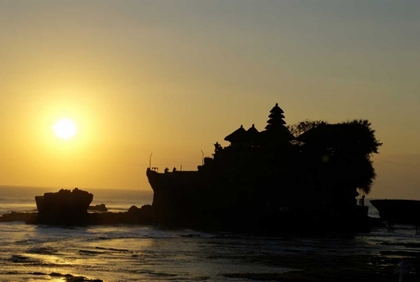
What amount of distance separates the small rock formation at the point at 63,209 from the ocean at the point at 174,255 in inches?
697

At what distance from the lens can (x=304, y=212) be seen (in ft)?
289

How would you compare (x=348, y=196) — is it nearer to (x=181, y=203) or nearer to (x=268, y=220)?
(x=268, y=220)

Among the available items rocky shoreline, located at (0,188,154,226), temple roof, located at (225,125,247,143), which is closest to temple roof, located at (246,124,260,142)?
temple roof, located at (225,125,247,143)

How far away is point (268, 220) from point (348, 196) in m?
11.5

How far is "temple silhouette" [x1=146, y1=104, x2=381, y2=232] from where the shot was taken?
289 ft

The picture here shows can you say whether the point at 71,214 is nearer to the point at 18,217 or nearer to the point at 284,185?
the point at 18,217

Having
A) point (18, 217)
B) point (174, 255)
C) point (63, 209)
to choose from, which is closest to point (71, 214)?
point (63, 209)

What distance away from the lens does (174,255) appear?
172 feet

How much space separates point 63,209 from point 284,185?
29.9 metres

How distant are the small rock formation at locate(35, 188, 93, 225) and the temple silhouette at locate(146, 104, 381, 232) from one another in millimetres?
13643

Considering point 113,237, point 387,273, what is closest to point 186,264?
point 387,273

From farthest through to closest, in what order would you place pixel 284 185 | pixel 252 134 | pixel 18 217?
pixel 18 217 → pixel 252 134 → pixel 284 185

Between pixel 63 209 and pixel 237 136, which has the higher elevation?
pixel 237 136

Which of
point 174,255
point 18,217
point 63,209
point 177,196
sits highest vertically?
point 177,196
